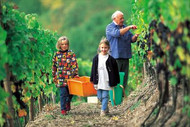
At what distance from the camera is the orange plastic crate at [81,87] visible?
8430 millimetres

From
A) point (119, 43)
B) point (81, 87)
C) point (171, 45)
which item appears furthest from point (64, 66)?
point (171, 45)

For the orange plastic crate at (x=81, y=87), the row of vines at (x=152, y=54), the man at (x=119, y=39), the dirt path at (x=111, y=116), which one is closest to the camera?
the row of vines at (x=152, y=54)

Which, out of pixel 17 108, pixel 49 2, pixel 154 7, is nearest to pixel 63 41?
pixel 17 108

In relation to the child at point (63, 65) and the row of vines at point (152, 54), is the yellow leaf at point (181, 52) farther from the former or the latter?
the child at point (63, 65)

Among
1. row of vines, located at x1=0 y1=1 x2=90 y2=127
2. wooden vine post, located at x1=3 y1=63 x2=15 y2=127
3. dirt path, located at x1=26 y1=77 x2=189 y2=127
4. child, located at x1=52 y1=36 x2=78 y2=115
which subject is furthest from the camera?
child, located at x1=52 y1=36 x2=78 y2=115

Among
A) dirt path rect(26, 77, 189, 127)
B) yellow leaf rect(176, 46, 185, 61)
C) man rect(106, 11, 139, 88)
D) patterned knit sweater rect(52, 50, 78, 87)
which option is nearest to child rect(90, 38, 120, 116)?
dirt path rect(26, 77, 189, 127)

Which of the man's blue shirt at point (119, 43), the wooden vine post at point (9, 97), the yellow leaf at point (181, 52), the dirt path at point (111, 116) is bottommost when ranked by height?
the dirt path at point (111, 116)

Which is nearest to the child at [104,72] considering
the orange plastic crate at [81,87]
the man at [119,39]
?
the orange plastic crate at [81,87]

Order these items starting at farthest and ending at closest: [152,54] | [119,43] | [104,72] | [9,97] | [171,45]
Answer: [119,43] < [104,72] < [152,54] < [9,97] < [171,45]

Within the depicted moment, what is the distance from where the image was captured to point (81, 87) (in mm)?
8422

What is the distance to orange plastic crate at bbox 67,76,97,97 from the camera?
8430 mm

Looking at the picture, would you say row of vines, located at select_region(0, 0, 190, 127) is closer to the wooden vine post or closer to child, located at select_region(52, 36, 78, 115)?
the wooden vine post

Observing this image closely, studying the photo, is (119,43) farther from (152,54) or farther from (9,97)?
(9,97)

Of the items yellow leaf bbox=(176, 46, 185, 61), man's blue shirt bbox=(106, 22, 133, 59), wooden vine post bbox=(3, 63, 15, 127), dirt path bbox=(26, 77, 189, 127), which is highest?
man's blue shirt bbox=(106, 22, 133, 59)
